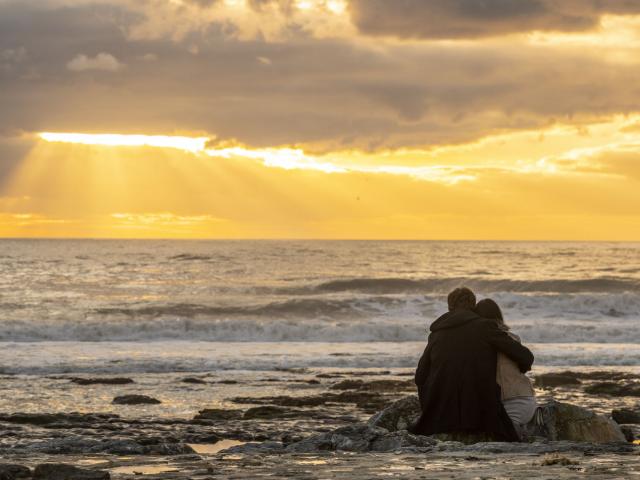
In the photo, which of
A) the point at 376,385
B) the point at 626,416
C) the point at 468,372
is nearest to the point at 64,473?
the point at 468,372

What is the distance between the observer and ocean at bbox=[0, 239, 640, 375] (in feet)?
79.8

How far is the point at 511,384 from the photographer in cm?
973

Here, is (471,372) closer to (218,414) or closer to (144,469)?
(144,469)

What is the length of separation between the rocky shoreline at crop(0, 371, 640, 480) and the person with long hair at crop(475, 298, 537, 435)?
0.73 ft

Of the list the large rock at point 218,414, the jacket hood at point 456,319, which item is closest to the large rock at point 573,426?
the jacket hood at point 456,319

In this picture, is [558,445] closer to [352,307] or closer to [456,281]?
[352,307]

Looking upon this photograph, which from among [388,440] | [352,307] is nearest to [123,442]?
[388,440]

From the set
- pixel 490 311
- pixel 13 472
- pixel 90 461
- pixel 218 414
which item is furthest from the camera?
pixel 218 414

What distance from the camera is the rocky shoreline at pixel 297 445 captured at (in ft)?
26.1

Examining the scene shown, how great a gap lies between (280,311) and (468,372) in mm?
33645

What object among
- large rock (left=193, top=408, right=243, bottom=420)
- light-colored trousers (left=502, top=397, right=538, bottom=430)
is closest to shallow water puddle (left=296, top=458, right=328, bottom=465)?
light-colored trousers (left=502, top=397, right=538, bottom=430)

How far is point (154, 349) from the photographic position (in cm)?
2727

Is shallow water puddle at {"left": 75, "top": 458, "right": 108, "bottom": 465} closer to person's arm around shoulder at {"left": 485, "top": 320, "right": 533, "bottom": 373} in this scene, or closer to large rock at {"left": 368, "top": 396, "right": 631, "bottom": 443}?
large rock at {"left": 368, "top": 396, "right": 631, "bottom": 443}

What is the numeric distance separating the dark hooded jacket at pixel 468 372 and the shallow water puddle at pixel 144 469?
2.66 m
